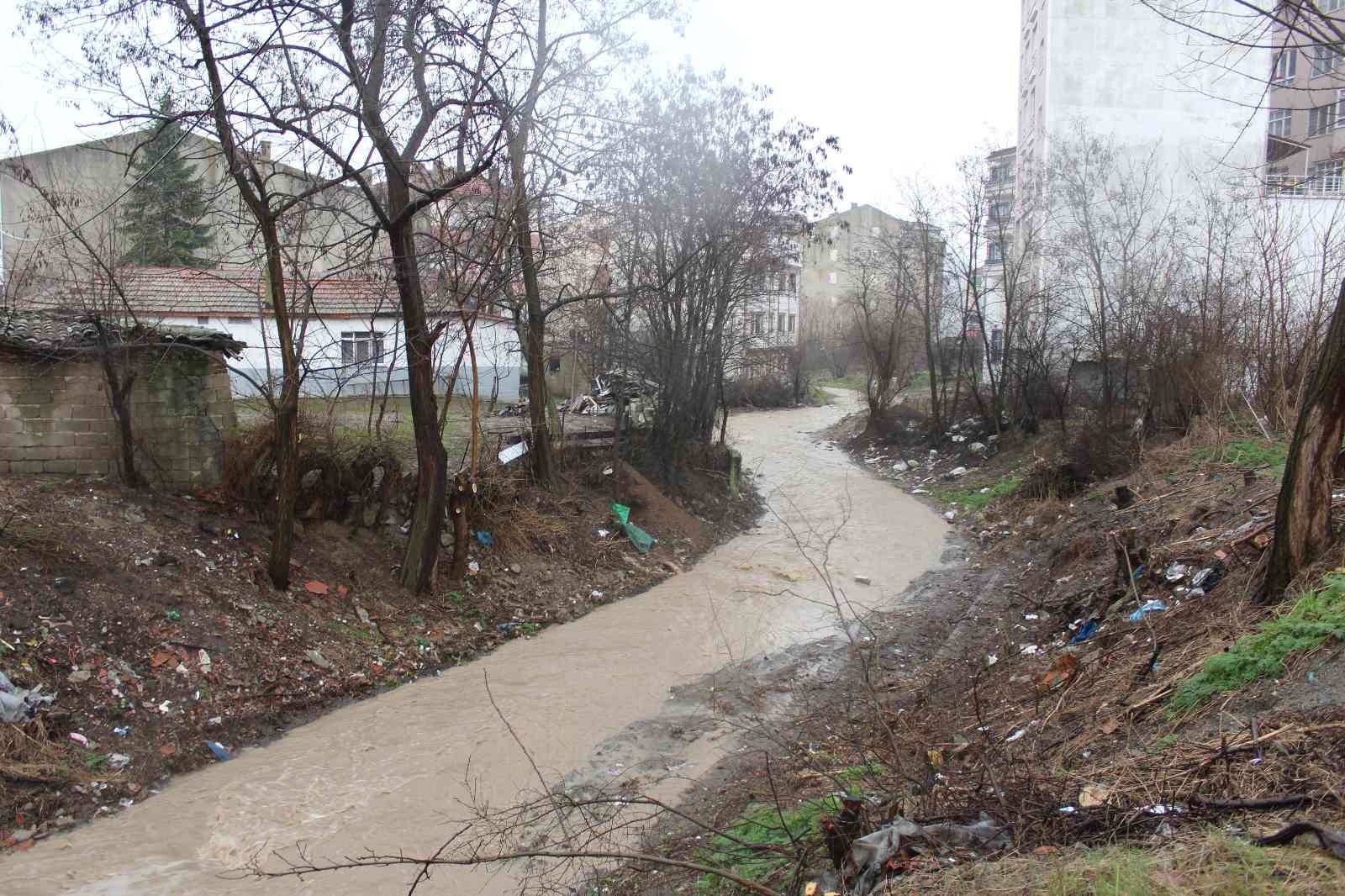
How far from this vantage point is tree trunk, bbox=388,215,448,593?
8680 mm

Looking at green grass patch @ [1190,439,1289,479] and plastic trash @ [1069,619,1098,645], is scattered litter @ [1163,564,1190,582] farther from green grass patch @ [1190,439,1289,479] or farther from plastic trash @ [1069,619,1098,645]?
green grass patch @ [1190,439,1289,479]

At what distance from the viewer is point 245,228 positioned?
34.7 ft

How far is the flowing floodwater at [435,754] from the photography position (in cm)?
523

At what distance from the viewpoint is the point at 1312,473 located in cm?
527

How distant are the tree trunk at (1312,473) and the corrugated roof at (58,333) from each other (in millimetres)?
8729

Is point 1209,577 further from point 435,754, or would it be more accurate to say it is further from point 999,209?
point 999,209

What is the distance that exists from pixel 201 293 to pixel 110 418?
24.7 ft

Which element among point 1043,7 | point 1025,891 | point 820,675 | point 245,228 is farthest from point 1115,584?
point 1043,7

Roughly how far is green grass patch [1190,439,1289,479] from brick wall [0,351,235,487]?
10.1 metres

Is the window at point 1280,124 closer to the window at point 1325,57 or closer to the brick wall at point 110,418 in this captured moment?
the window at point 1325,57

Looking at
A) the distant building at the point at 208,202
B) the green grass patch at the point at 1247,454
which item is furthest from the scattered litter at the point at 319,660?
the green grass patch at the point at 1247,454

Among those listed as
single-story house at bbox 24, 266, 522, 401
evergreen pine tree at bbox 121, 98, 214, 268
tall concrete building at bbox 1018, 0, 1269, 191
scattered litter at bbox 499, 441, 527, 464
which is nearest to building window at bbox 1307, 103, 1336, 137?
single-story house at bbox 24, 266, 522, 401

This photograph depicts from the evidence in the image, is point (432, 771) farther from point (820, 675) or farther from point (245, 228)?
point (245, 228)

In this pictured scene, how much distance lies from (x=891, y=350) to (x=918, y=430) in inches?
86.1
